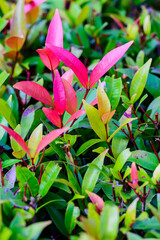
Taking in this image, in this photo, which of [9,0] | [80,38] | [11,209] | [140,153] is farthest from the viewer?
[9,0]

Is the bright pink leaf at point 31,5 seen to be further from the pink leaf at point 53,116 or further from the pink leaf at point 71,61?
the pink leaf at point 53,116

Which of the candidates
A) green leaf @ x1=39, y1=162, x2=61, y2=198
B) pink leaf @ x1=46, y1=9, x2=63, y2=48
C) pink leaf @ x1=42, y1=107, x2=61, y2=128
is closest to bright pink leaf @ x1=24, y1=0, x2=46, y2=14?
pink leaf @ x1=46, y1=9, x2=63, y2=48

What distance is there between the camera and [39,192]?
766 millimetres

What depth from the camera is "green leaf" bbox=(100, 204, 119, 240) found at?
575 mm

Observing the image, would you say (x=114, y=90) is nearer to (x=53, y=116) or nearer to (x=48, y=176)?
(x=53, y=116)

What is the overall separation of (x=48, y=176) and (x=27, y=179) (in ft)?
0.18

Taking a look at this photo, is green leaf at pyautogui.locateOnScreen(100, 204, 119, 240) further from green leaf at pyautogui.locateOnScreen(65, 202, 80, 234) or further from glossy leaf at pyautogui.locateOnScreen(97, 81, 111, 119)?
glossy leaf at pyautogui.locateOnScreen(97, 81, 111, 119)

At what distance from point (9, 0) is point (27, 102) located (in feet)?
3.81

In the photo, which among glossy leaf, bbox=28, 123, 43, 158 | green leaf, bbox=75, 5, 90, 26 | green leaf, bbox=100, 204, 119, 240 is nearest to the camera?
green leaf, bbox=100, 204, 119, 240

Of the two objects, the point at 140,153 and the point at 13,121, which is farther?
the point at 13,121

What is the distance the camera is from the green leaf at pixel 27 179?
761 mm

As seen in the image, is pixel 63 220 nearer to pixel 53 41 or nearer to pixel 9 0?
pixel 53 41

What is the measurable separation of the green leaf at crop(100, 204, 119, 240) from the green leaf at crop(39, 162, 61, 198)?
212 mm

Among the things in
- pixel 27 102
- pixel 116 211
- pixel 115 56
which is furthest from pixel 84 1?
pixel 116 211
